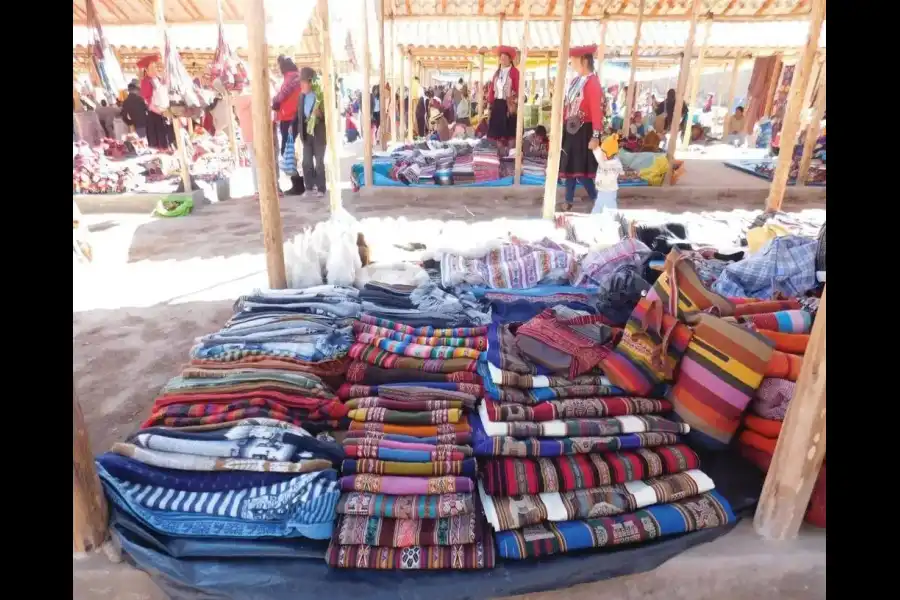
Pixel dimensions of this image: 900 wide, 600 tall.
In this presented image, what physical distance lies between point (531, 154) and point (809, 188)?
4.65 m

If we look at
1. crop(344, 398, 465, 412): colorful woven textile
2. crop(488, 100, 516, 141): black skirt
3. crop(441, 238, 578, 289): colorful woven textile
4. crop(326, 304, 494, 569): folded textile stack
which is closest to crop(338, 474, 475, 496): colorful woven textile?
crop(326, 304, 494, 569): folded textile stack

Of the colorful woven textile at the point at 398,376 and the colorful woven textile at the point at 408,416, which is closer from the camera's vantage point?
the colorful woven textile at the point at 408,416

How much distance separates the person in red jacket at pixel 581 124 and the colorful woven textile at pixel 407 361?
205 inches

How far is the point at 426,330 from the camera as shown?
2744mm

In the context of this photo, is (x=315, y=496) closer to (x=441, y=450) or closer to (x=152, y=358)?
(x=441, y=450)

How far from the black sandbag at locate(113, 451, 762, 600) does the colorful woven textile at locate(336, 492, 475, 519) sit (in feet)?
0.58

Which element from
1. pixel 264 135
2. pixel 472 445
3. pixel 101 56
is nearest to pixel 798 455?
pixel 472 445

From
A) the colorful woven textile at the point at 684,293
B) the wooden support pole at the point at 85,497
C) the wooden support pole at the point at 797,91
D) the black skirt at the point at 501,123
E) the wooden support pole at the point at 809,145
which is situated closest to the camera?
the wooden support pole at the point at 85,497

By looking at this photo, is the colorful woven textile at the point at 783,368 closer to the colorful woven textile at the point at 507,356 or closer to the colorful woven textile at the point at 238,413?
the colorful woven textile at the point at 507,356

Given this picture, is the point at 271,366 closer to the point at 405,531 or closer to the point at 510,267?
the point at 405,531

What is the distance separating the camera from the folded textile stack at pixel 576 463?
1723 millimetres

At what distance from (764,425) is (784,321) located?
55cm

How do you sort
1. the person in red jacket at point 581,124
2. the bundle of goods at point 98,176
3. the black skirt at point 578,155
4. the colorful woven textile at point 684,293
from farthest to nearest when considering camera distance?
the bundle of goods at point 98,176
the black skirt at point 578,155
the person in red jacket at point 581,124
the colorful woven textile at point 684,293

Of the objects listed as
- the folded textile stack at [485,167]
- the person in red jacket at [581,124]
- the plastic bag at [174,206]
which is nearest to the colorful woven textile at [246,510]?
the person in red jacket at [581,124]
